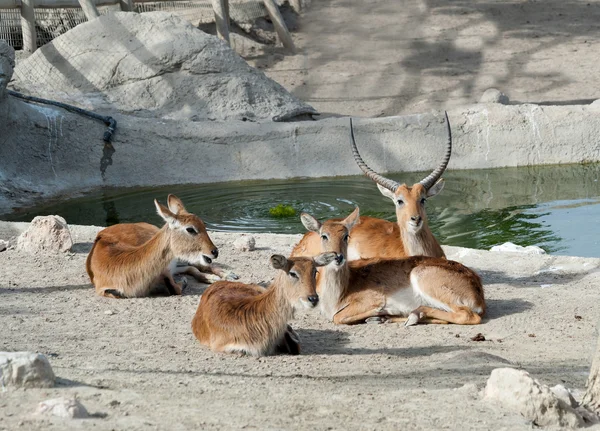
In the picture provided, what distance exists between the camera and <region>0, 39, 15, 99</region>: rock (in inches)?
523

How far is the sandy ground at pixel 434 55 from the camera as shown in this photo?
58.6 feet

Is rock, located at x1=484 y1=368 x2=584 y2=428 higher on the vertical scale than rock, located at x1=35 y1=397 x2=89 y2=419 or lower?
lower

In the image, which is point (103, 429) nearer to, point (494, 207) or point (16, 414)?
point (16, 414)

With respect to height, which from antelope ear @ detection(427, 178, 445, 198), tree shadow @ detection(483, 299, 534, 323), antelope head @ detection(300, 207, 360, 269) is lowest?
tree shadow @ detection(483, 299, 534, 323)

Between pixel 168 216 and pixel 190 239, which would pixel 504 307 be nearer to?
pixel 190 239

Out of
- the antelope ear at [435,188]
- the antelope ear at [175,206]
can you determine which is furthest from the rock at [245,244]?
the antelope ear at [435,188]

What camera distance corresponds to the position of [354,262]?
7941 millimetres

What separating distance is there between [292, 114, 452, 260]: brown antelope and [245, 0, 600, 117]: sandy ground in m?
8.30

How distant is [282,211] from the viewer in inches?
476

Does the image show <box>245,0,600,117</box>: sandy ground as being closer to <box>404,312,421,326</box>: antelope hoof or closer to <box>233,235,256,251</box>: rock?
<box>233,235,256,251</box>: rock

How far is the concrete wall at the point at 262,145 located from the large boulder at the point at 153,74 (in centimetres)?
101

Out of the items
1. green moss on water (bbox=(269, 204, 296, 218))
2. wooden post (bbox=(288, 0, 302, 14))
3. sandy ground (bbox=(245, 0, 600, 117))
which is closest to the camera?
green moss on water (bbox=(269, 204, 296, 218))

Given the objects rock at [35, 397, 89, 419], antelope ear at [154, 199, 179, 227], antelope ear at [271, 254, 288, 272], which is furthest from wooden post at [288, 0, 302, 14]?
rock at [35, 397, 89, 419]

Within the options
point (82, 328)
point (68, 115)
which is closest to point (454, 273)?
point (82, 328)
